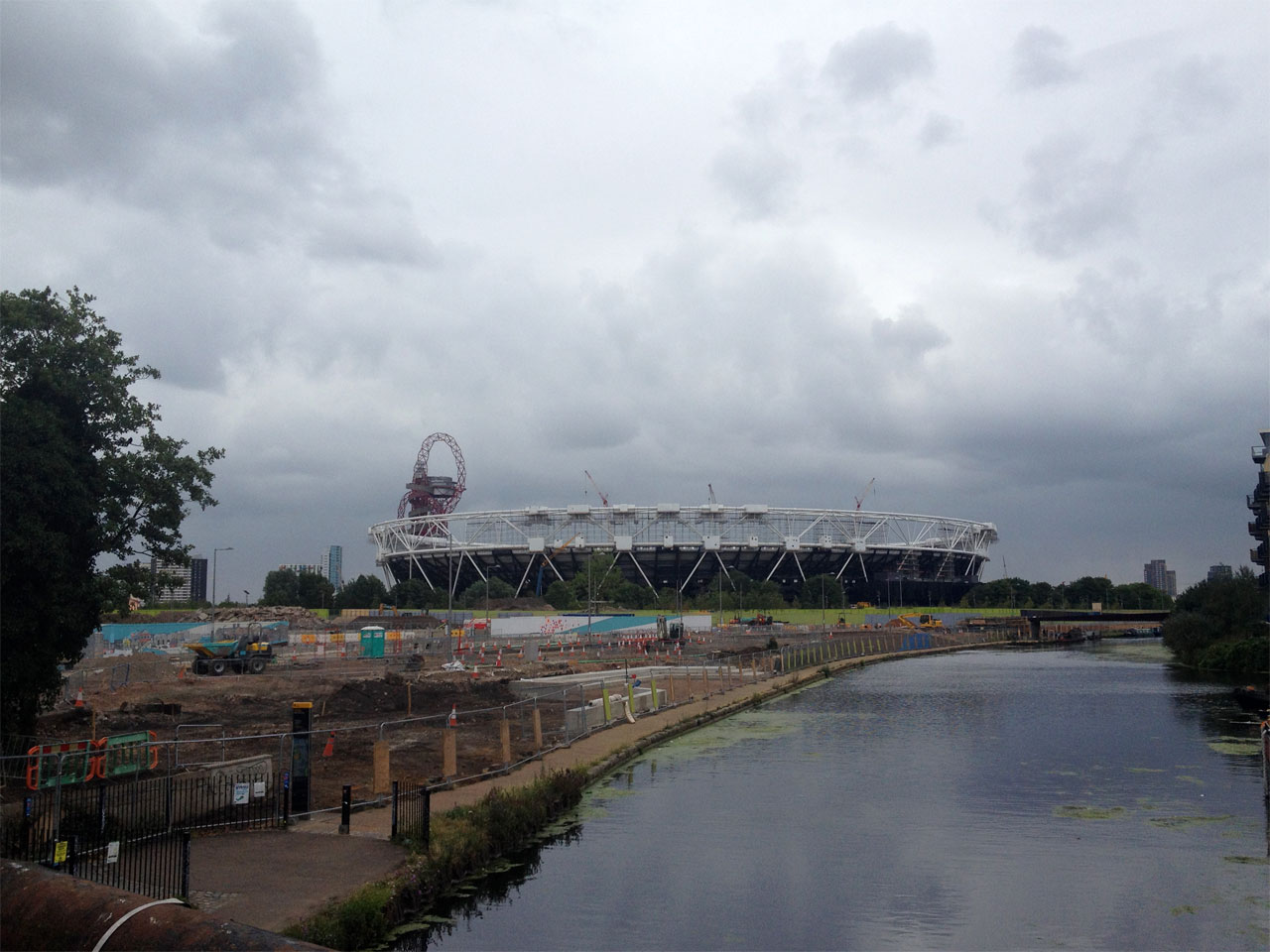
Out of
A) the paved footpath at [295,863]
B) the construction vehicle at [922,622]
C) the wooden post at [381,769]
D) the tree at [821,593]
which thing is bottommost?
the construction vehicle at [922,622]

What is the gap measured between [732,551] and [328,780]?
427ft

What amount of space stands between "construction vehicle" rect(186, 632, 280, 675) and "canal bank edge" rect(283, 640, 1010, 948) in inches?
974

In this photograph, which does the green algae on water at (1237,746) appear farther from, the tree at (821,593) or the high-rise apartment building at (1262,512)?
the tree at (821,593)

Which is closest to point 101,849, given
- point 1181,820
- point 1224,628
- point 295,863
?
point 295,863

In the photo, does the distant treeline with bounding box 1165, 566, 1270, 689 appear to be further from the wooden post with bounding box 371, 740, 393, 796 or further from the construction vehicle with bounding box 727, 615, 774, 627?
the wooden post with bounding box 371, 740, 393, 796

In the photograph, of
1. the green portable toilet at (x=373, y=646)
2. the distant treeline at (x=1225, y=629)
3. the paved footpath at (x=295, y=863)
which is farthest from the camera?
the green portable toilet at (x=373, y=646)

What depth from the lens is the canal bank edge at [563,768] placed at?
12047 millimetres

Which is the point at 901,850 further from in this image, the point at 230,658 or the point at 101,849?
the point at 230,658

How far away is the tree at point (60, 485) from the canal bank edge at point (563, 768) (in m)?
8.48

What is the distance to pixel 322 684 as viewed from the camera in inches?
1790

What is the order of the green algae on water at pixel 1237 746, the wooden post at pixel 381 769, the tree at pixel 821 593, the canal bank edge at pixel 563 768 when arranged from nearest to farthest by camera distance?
the canal bank edge at pixel 563 768 < the wooden post at pixel 381 769 < the green algae on water at pixel 1237 746 < the tree at pixel 821 593

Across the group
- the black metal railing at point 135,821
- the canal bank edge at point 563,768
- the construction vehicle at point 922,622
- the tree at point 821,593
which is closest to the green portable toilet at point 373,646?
the canal bank edge at point 563,768

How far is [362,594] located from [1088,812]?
14987cm

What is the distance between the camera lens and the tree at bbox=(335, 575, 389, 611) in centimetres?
15900
